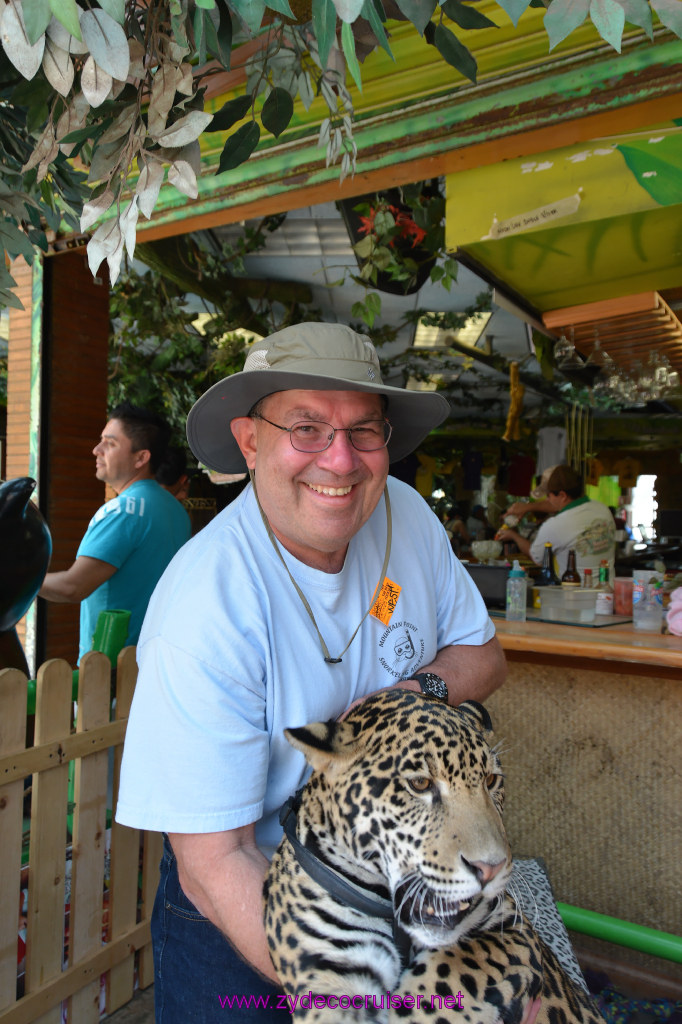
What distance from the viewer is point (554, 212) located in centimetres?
334

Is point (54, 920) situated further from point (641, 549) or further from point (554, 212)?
point (641, 549)

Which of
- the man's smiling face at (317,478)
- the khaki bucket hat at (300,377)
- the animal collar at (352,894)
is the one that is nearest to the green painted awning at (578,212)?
the khaki bucket hat at (300,377)

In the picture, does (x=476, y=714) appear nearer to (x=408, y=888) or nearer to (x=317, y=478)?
(x=408, y=888)

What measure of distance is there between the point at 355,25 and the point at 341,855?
179 centimetres

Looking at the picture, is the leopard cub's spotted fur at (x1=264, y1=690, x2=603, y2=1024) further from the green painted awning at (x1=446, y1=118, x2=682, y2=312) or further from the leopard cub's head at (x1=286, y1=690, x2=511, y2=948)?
the green painted awning at (x1=446, y1=118, x2=682, y2=312)

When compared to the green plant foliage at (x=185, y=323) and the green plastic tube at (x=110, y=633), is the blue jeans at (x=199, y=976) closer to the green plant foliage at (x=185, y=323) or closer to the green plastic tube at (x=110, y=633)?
the green plastic tube at (x=110, y=633)

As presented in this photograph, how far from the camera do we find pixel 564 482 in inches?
269

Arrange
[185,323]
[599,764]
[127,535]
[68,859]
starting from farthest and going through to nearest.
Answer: [185,323] < [127,535] < [599,764] < [68,859]

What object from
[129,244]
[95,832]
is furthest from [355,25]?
[95,832]

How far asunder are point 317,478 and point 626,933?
2.09 m

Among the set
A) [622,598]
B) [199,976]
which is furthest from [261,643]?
[622,598]

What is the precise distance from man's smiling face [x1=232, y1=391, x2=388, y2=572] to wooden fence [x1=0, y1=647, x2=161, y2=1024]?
1216 mm

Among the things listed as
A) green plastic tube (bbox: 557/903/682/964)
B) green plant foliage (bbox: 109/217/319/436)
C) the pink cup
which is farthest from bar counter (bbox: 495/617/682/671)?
green plant foliage (bbox: 109/217/319/436)

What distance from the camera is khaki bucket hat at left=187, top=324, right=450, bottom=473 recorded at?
4.91 feet
